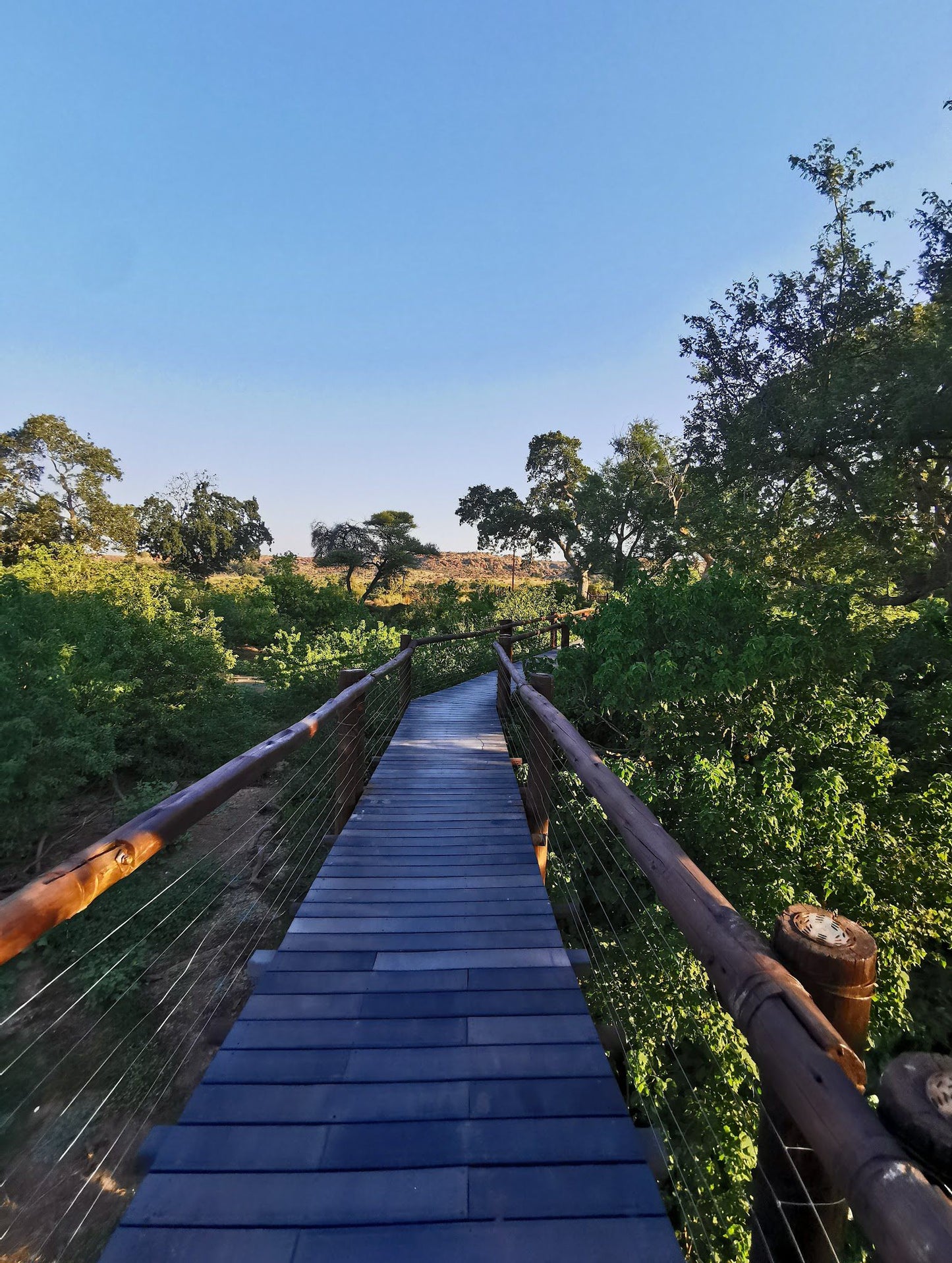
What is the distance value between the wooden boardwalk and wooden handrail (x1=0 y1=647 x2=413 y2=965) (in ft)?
2.50

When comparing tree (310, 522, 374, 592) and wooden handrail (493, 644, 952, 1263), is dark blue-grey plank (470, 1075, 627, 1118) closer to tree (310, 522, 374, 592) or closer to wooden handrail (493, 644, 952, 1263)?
wooden handrail (493, 644, 952, 1263)

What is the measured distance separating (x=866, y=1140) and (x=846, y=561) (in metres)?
14.1

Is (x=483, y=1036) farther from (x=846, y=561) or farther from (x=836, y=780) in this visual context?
(x=846, y=561)

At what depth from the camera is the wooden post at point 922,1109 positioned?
57 centimetres

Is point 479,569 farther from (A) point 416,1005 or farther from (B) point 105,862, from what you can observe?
(B) point 105,862

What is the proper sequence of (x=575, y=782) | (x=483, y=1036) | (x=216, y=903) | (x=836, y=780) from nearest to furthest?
1. (x=483, y=1036)
2. (x=836, y=780)
3. (x=575, y=782)
4. (x=216, y=903)

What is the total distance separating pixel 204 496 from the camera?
113 feet

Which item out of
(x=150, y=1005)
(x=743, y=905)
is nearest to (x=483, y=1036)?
(x=743, y=905)

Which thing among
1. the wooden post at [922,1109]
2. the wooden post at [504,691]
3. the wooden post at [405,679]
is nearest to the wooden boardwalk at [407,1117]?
the wooden post at [922,1109]

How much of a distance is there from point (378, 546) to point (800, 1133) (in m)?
32.8

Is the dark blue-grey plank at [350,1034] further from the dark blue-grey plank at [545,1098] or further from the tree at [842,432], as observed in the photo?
the tree at [842,432]

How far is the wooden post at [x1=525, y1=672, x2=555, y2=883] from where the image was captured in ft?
11.6

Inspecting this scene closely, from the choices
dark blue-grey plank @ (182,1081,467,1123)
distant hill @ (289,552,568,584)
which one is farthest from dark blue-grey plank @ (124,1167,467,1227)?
distant hill @ (289,552,568,584)

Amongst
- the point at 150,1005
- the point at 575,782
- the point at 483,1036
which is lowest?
the point at 150,1005
